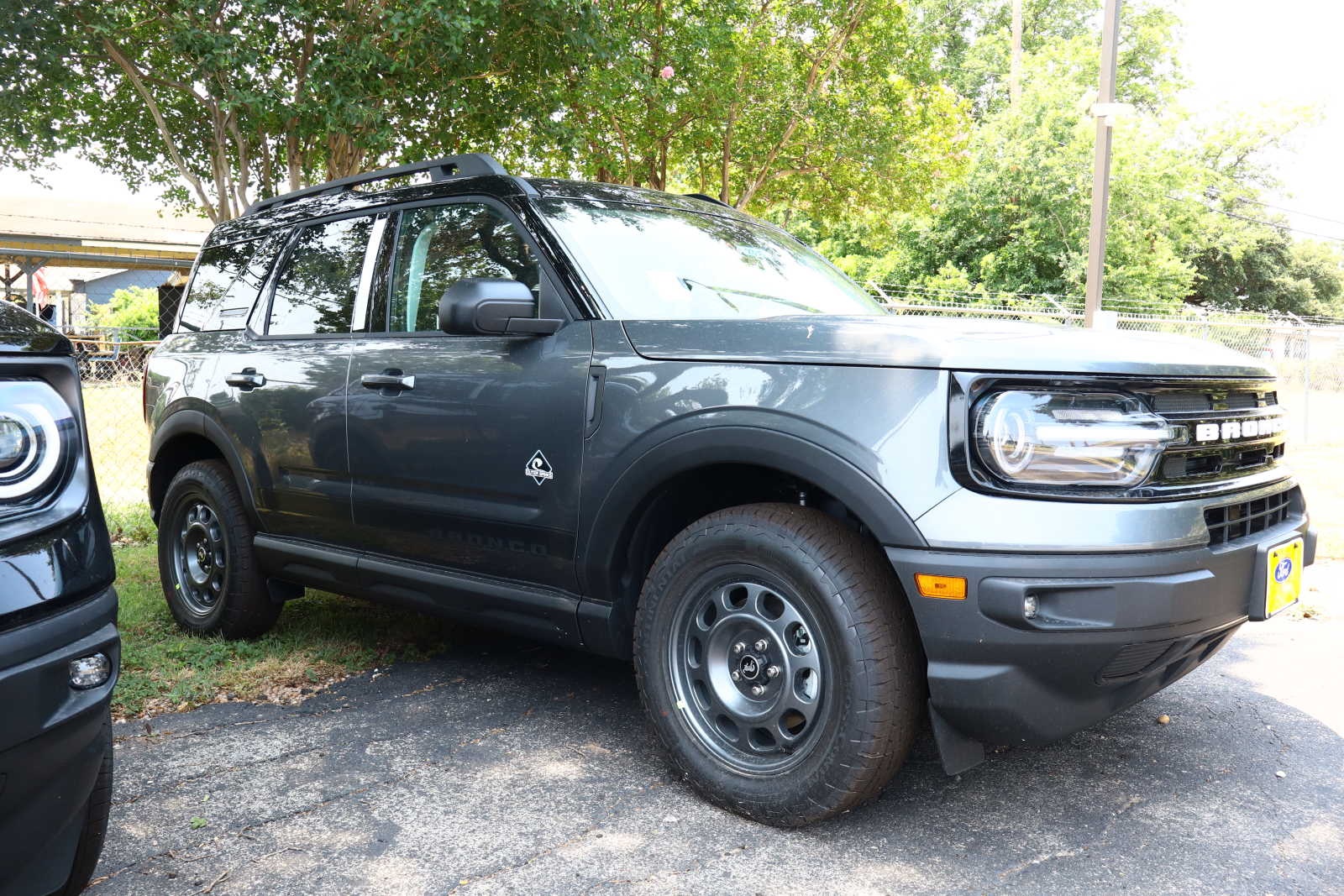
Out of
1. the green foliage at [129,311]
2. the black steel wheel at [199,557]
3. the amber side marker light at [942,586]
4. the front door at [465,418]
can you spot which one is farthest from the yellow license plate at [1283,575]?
the green foliage at [129,311]

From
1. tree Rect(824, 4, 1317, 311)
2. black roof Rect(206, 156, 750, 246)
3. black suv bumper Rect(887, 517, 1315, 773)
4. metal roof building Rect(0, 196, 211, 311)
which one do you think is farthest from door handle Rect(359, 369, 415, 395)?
tree Rect(824, 4, 1317, 311)

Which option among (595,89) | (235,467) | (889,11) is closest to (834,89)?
(889,11)

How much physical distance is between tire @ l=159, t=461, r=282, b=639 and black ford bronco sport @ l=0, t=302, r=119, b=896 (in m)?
2.53

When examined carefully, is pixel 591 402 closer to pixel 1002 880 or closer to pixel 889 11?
pixel 1002 880

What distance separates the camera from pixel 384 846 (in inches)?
109

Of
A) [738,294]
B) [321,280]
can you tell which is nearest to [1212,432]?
[738,294]

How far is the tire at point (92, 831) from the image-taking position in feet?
6.95

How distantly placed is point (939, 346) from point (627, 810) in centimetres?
154

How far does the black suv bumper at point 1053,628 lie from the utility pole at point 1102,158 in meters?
6.75

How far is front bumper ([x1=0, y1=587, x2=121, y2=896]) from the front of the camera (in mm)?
1762

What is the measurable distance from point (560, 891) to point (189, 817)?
1144 millimetres

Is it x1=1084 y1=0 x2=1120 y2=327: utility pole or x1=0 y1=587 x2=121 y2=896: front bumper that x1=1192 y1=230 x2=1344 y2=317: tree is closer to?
x1=1084 y1=0 x2=1120 y2=327: utility pole

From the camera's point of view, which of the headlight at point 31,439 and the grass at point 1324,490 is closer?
the headlight at point 31,439

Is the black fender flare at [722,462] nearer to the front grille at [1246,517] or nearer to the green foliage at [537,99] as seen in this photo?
the front grille at [1246,517]
